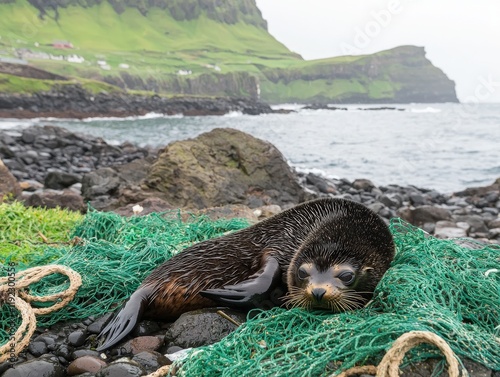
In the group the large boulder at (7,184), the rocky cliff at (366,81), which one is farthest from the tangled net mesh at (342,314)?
the rocky cliff at (366,81)

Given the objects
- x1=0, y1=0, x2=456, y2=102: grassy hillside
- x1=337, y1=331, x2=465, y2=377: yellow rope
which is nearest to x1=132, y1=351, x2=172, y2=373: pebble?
x1=337, y1=331, x2=465, y2=377: yellow rope

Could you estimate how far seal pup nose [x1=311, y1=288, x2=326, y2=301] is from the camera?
12.6 ft

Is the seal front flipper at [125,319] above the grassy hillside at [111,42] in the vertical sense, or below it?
below

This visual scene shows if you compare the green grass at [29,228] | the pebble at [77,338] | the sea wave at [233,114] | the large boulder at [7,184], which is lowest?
the sea wave at [233,114]

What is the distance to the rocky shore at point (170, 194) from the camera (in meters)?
3.99

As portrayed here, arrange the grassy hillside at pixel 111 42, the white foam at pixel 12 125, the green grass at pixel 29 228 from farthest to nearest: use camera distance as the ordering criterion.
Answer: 1. the grassy hillside at pixel 111 42
2. the white foam at pixel 12 125
3. the green grass at pixel 29 228

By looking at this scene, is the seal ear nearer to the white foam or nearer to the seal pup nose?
the seal pup nose

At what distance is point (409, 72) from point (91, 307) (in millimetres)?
198528

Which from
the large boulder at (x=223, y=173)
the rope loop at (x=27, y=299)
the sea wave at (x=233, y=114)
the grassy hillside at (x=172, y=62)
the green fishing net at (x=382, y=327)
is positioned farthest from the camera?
the grassy hillside at (x=172, y=62)

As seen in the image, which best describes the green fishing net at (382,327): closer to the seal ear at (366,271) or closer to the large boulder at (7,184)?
the seal ear at (366,271)

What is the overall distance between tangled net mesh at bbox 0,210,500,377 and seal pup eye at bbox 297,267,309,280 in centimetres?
29

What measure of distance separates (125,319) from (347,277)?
1.82 m

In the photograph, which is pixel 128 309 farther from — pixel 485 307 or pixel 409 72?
pixel 409 72

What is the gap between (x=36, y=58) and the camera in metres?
112
